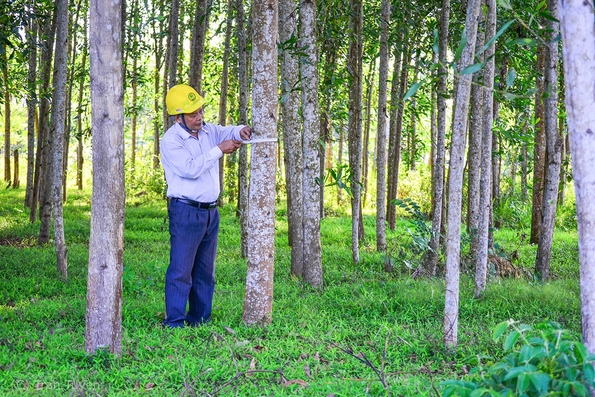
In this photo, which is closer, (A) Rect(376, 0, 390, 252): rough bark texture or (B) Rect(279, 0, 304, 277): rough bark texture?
(B) Rect(279, 0, 304, 277): rough bark texture

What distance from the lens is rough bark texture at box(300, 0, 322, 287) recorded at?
740 centimetres

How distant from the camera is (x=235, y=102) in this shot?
64.2 feet

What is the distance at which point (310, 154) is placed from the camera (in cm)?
751

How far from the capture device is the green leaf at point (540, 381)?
253 centimetres

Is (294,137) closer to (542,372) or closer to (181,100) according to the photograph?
(181,100)

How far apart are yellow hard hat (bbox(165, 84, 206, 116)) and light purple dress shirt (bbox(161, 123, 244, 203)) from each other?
158 millimetres

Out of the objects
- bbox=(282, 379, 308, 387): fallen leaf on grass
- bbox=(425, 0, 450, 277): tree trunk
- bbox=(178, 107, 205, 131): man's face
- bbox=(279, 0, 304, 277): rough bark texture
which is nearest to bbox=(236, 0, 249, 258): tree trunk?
bbox=(279, 0, 304, 277): rough bark texture

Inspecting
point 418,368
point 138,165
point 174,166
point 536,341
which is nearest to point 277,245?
point 174,166

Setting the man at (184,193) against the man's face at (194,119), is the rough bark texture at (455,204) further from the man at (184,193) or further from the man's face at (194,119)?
the man's face at (194,119)

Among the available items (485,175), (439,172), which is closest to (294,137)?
(439,172)

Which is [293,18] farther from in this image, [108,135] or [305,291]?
[108,135]

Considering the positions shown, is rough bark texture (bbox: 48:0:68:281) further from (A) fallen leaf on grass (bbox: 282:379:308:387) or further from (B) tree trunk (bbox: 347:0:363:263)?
(A) fallen leaf on grass (bbox: 282:379:308:387)

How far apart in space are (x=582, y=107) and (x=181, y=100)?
361 cm

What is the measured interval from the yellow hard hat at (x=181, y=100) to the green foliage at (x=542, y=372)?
357cm
